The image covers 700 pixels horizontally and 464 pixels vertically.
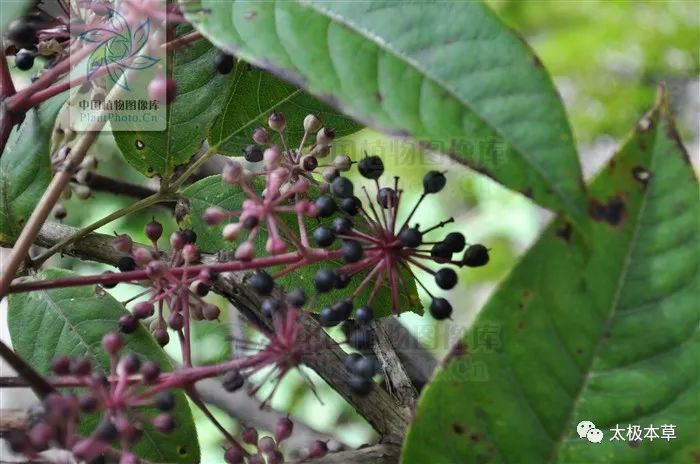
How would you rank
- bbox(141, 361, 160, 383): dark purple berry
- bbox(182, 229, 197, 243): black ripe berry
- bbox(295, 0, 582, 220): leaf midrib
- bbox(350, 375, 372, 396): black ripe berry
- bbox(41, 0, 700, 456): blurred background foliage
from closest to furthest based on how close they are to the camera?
bbox(295, 0, 582, 220): leaf midrib
bbox(141, 361, 160, 383): dark purple berry
bbox(350, 375, 372, 396): black ripe berry
bbox(182, 229, 197, 243): black ripe berry
bbox(41, 0, 700, 456): blurred background foliage

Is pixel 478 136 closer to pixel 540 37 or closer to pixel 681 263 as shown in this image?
pixel 681 263

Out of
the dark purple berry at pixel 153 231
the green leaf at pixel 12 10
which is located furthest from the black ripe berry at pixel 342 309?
the green leaf at pixel 12 10

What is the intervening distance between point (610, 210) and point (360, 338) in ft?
1.62

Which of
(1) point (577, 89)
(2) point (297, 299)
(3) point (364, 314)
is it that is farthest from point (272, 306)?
(1) point (577, 89)

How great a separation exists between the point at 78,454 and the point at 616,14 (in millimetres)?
4228

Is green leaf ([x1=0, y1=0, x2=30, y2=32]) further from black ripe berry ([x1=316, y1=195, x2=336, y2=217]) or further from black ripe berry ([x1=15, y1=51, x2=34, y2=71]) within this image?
black ripe berry ([x1=316, y1=195, x2=336, y2=217])

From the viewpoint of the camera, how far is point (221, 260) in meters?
1.11

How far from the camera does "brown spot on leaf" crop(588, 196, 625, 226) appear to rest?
81 cm

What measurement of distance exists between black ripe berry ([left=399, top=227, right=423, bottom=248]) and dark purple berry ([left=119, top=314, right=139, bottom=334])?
36 cm

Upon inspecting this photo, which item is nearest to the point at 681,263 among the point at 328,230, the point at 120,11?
the point at 328,230

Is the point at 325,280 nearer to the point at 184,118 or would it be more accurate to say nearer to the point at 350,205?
the point at 350,205

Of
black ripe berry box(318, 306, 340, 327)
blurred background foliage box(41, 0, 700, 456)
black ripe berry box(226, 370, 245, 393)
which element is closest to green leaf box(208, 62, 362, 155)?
black ripe berry box(318, 306, 340, 327)

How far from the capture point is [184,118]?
1.23m

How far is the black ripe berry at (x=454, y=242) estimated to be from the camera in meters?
1.09
